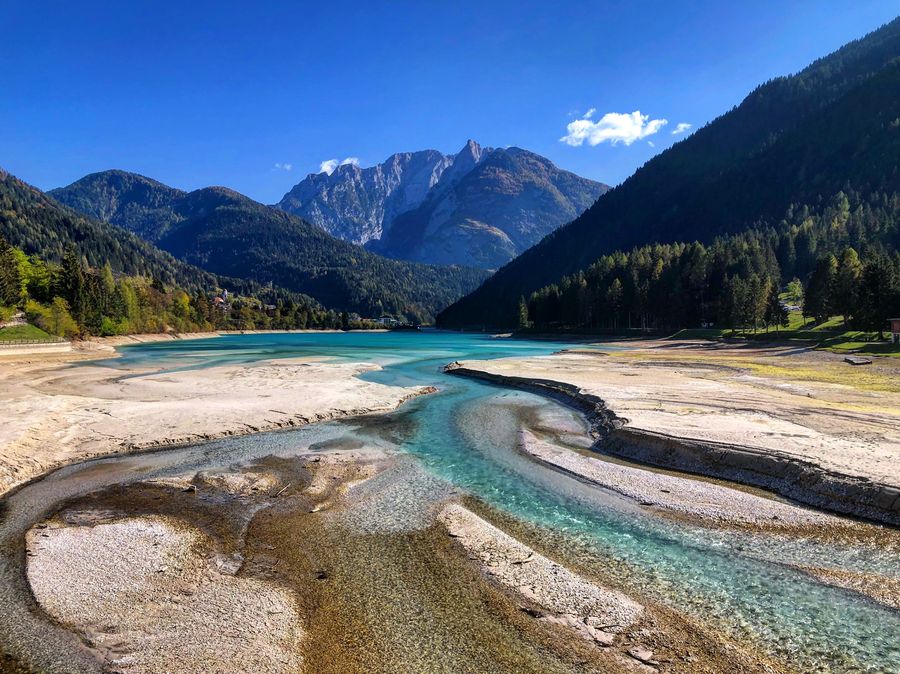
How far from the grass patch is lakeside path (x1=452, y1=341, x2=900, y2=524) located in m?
100

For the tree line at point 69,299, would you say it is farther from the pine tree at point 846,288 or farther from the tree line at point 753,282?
the pine tree at point 846,288

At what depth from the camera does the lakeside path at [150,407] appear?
79.0ft

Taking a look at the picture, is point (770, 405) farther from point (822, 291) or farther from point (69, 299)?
point (69, 299)

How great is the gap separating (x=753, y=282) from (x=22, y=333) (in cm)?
15770

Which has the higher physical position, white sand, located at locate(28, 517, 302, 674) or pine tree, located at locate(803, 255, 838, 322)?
pine tree, located at locate(803, 255, 838, 322)

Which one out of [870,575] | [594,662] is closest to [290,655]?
[594,662]

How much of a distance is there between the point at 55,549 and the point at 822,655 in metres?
19.7

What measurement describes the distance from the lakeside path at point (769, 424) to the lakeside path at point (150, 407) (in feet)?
62.2

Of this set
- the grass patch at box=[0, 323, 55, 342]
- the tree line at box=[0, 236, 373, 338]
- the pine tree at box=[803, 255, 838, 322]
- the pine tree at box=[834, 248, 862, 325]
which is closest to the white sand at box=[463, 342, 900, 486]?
the pine tree at box=[834, 248, 862, 325]

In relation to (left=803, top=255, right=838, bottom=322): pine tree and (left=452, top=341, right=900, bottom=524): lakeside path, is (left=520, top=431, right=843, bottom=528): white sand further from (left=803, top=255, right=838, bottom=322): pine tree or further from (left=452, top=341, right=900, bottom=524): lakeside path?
(left=803, top=255, right=838, bottom=322): pine tree

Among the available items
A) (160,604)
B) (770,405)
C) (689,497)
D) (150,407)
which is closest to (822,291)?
(770,405)

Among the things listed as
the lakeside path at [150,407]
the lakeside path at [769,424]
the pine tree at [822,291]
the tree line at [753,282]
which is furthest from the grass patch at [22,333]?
the pine tree at [822,291]

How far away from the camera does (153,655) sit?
9102 millimetres

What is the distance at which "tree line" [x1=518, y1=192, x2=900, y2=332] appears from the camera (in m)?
85.7
